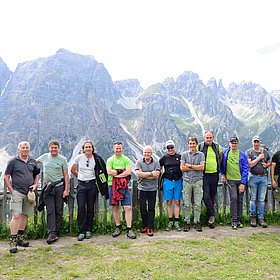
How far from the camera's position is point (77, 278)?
18.6ft

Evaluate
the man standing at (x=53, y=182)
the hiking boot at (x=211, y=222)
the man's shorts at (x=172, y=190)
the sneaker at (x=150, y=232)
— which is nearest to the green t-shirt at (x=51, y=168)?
the man standing at (x=53, y=182)

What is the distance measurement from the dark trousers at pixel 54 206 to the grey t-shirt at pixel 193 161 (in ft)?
11.0

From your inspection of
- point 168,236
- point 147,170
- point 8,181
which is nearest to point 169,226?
point 168,236

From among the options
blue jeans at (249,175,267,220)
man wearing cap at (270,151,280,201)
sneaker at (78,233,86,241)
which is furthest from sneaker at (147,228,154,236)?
man wearing cap at (270,151,280,201)

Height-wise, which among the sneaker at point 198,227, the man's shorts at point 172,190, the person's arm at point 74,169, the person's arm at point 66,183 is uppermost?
the person's arm at point 74,169

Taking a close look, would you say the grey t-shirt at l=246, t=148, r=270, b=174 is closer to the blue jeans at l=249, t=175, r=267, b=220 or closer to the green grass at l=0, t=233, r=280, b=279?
the blue jeans at l=249, t=175, r=267, b=220

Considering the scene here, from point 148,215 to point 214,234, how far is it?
1794mm

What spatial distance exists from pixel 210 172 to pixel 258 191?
1734 mm

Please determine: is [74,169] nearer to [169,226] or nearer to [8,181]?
[8,181]

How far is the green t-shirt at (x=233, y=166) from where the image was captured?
370 inches

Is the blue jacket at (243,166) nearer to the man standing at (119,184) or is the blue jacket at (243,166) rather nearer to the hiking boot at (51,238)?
the man standing at (119,184)

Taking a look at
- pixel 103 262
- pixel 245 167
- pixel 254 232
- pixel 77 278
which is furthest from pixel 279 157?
pixel 77 278

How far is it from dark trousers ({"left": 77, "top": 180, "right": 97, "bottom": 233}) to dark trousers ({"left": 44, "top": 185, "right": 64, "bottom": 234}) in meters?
0.48

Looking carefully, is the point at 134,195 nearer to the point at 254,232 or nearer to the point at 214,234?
the point at 214,234
